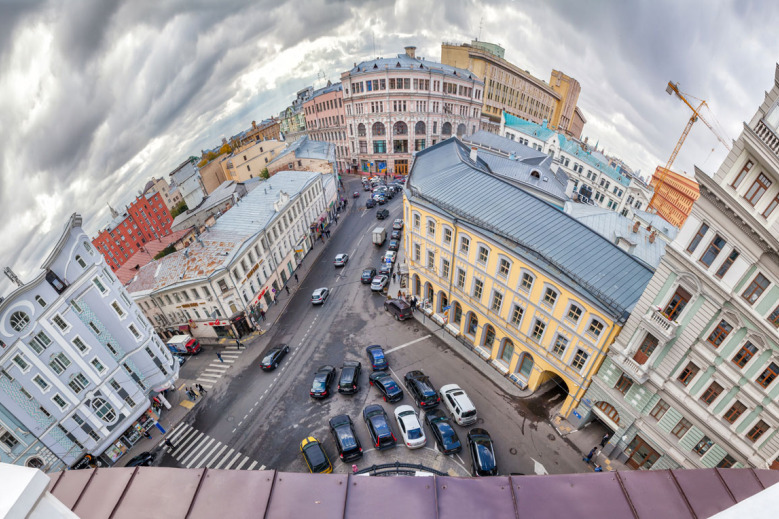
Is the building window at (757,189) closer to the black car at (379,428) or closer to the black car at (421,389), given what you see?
the black car at (421,389)

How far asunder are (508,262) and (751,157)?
52.6ft

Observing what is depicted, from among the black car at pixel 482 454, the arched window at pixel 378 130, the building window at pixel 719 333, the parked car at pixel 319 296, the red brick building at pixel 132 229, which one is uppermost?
the arched window at pixel 378 130

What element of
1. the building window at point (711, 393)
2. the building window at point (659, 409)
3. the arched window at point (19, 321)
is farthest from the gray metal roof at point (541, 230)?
the arched window at point (19, 321)

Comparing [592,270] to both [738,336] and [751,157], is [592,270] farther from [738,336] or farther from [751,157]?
[751,157]

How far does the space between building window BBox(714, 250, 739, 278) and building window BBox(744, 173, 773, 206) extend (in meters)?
2.83

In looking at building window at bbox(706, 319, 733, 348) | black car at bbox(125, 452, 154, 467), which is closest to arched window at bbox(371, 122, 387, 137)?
black car at bbox(125, 452, 154, 467)

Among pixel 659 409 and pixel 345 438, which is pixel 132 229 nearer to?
pixel 345 438

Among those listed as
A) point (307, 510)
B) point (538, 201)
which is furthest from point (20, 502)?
point (538, 201)

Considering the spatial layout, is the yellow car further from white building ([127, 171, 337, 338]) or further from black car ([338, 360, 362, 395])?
white building ([127, 171, 337, 338])

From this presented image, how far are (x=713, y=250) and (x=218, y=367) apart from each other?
147 feet

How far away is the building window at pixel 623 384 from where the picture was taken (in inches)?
1001

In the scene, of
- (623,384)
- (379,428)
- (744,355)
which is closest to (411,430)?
(379,428)

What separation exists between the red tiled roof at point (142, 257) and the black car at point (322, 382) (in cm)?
3401

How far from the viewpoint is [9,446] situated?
987 inches
